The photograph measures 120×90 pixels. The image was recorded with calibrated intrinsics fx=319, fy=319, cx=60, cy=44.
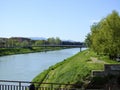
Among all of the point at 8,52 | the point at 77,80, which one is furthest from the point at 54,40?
the point at 77,80

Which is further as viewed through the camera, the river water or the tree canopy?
the river water

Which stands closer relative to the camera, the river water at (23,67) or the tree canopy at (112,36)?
the tree canopy at (112,36)

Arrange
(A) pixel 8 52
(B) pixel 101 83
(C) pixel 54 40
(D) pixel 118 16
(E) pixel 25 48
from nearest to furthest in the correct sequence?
(B) pixel 101 83 → (D) pixel 118 16 → (A) pixel 8 52 → (E) pixel 25 48 → (C) pixel 54 40

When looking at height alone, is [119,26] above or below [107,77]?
above

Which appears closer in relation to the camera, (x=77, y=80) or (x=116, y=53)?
(x=77, y=80)

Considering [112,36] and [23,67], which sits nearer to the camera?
[112,36]

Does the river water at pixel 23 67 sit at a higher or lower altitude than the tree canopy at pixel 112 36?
lower

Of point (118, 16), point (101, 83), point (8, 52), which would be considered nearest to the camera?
point (101, 83)

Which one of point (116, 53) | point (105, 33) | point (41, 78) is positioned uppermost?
point (105, 33)

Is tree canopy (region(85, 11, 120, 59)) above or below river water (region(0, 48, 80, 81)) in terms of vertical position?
above

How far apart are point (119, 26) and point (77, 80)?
40.9 ft

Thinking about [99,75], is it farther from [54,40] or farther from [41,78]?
[54,40]

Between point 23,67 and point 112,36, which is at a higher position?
point 112,36

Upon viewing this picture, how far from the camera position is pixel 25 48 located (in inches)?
5605
